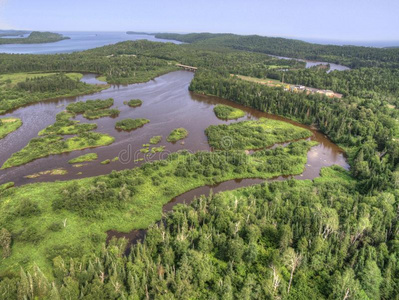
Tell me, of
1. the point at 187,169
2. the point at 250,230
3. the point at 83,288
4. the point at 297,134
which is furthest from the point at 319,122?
the point at 83,288

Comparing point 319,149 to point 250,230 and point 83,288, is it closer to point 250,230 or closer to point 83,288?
point 250,230

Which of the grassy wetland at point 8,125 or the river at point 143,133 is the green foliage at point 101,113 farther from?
the grassy wetland at point 8,125

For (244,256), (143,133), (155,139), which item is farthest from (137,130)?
(244,256)

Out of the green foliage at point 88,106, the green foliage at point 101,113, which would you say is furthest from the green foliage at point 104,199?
the green foliage at point 88,106

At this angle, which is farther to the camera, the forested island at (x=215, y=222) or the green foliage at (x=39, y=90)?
the green foliage at (x=39, y=90)

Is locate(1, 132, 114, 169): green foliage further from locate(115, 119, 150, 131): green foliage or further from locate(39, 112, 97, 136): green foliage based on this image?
locate(115, 119, 150, 131): green foliage
